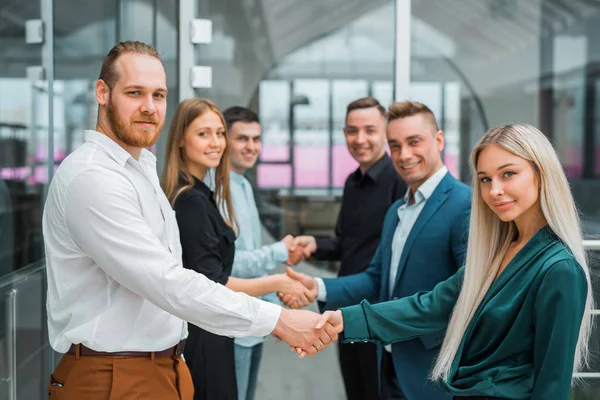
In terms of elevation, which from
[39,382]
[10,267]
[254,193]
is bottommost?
[39,382]

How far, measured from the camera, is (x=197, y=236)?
2592mm

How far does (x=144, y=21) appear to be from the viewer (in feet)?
12.8

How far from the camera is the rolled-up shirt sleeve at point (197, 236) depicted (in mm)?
2588

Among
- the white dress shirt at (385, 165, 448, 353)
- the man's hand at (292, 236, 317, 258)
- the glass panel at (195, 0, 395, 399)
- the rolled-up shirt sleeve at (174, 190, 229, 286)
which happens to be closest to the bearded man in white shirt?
the rolled-up shirt sleeve at (174, 190, 229, 286)

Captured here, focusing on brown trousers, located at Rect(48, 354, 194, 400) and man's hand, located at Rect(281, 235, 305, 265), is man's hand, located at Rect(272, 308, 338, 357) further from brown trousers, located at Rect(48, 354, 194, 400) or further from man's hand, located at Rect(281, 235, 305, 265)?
man's hand, located at Rect(281, 235, 305, 265)

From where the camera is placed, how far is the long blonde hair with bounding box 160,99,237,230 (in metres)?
2.77

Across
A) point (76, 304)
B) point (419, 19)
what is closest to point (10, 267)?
point (76, 304)

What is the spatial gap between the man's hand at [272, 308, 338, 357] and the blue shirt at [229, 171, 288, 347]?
2.73 feet

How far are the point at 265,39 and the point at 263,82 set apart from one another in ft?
0.76

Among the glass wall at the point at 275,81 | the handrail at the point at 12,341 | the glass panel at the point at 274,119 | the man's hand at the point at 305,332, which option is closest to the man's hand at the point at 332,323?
the man's hand at the point at 305,332

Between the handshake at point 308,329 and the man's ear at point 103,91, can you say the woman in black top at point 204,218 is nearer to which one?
the handshake at point 308,329

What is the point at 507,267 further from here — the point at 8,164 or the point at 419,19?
the point at 419,19

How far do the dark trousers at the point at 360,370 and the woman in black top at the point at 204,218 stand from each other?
23.4 inches

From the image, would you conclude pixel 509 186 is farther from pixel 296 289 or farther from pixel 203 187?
pixel 296 289
